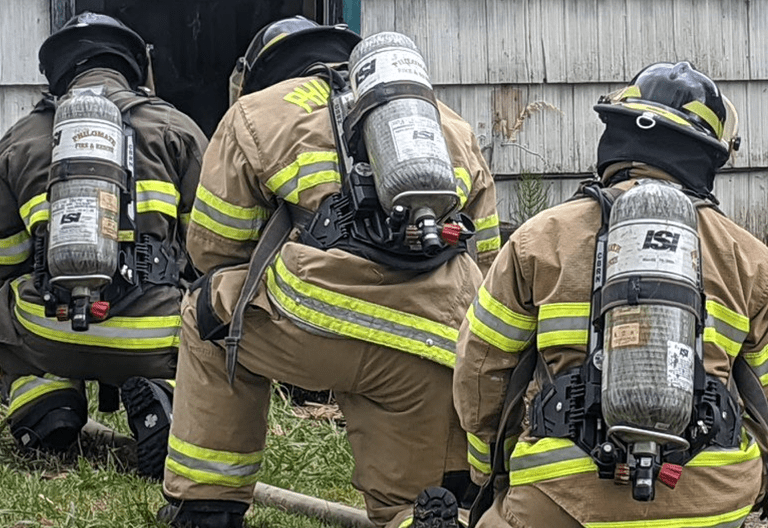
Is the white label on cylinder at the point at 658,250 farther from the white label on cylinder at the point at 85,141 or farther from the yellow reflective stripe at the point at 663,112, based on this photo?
the white label on cylinder at the point at 85,141

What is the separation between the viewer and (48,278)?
6059 millimetres

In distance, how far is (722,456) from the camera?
12.3ft

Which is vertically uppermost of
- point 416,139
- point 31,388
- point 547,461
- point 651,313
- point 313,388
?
point 416,139

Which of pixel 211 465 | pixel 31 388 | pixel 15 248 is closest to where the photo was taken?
pixel 211 465

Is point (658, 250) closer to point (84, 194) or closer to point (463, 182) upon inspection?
point (463, 182)

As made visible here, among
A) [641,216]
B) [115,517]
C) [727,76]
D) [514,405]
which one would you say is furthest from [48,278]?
[727,76]

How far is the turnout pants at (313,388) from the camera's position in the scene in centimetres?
482

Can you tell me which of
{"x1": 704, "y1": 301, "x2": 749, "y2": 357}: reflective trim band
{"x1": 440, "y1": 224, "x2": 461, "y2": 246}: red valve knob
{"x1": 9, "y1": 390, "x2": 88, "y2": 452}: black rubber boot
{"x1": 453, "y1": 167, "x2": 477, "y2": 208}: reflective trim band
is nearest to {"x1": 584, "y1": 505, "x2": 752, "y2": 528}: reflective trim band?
{"x1": 704, "y1": 301, "x2": 749, "y2": 357}: reflective trim band

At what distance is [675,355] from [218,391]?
2147 mm

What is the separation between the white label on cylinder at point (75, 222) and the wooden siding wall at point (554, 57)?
2.83 metres

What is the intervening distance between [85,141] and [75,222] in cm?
34

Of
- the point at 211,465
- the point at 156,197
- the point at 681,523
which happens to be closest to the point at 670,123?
the point at 681,523

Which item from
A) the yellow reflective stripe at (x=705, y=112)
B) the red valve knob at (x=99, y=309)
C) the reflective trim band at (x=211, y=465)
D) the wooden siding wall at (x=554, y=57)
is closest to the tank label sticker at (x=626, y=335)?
the yellow reflective stripe at (x=705, y=112)

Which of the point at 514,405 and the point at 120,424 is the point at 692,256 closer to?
the point at 514,405
